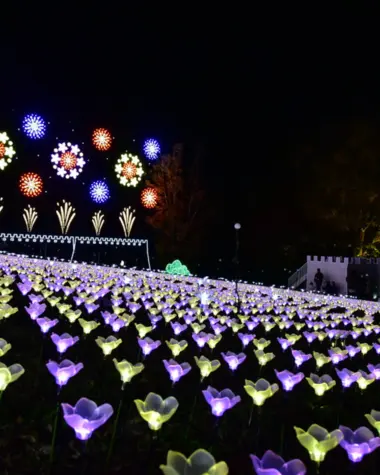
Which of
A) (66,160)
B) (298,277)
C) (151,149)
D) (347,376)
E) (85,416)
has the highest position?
(151,149)

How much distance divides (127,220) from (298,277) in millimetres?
19414

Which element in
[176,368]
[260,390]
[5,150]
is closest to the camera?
[260,390]

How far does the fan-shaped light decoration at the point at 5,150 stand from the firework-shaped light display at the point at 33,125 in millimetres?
1594

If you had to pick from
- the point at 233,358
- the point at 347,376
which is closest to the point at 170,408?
the point at 233,358

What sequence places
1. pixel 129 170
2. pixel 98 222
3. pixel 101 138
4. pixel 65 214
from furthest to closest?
pixel 129 170
pixel 98 222
pixel 101 138
pixel 65 214

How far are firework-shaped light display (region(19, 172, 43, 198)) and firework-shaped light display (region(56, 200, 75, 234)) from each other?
97.4 inches

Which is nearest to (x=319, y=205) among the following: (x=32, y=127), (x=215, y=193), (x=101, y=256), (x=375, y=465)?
(x=215, y=193)

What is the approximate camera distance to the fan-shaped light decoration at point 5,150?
36000mm

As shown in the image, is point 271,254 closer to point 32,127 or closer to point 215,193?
point 215,193

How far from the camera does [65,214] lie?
39656mm

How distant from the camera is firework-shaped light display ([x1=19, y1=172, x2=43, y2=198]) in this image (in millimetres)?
35281

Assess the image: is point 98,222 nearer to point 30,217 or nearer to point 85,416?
point 30,217

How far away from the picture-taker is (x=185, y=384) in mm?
5895

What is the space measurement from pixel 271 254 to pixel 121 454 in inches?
1239
